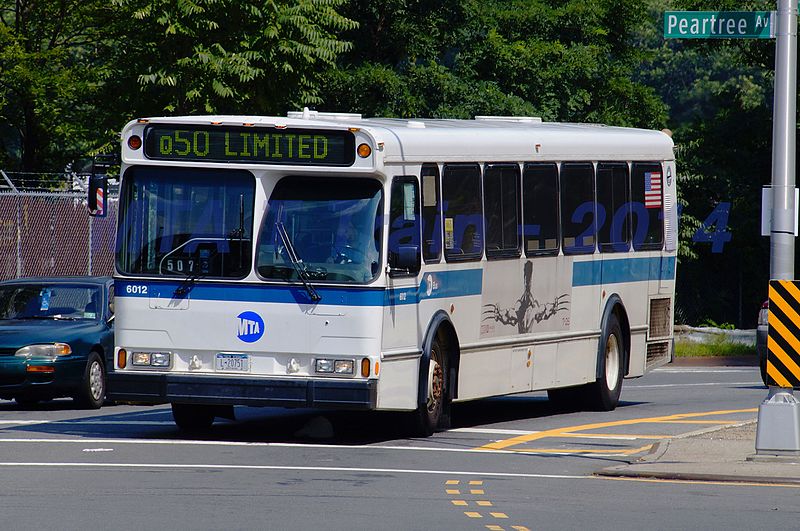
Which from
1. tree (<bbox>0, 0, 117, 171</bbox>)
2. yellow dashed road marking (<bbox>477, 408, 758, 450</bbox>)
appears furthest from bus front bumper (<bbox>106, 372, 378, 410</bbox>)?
tree (<bbox>0, 0, 117, 171</bbox>)

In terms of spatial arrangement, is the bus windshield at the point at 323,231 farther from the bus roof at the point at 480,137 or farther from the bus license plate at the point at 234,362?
the bus license plate at the point at 234,362

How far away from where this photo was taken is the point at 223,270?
14.9 metres

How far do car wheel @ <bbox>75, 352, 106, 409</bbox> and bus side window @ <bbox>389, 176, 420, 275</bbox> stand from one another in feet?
19.3

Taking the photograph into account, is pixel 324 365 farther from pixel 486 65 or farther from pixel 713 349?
pixel 486 65

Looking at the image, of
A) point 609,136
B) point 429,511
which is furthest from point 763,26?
point 429,511

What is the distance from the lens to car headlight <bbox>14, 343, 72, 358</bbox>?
62.4 ft

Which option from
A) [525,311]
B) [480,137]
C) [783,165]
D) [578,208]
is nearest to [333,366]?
[480,137]

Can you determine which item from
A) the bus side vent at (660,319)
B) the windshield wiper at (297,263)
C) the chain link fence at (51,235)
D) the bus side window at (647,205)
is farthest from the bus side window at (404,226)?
the chain link fence at (51,235)

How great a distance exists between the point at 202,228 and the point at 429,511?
4992 millimetres

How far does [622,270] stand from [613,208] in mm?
801

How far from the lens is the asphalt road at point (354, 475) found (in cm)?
1045

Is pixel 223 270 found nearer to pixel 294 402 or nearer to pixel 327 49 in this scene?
pixel 294 402

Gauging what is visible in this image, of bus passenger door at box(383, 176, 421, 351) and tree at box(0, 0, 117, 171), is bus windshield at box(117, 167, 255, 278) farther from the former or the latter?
tree at box(0, 0, 117, 171)

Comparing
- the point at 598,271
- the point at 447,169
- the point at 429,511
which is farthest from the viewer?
the point at 598,271
